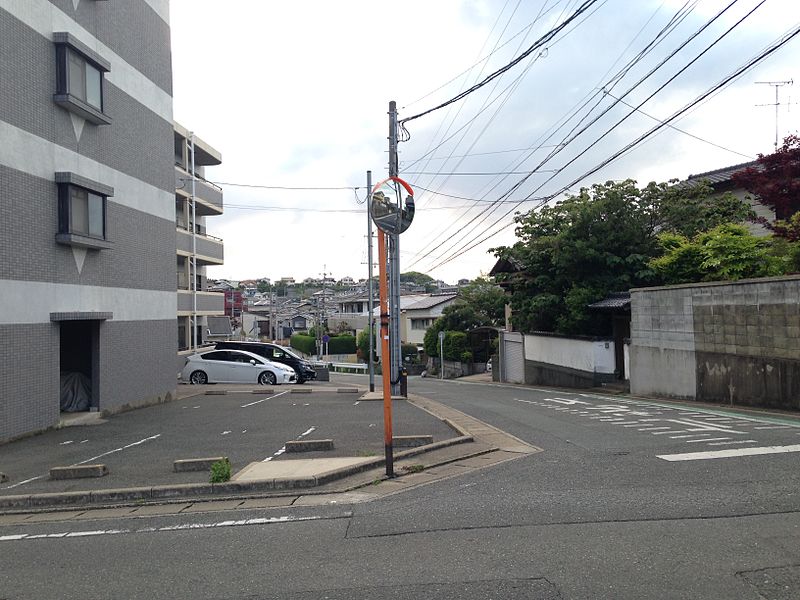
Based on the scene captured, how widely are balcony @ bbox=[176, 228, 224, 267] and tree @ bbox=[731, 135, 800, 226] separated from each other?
2670cm

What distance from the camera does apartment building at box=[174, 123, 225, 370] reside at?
35.0 metres

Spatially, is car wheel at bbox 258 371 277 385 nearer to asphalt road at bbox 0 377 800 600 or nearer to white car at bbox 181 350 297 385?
white car at bbox 181 350 297 385

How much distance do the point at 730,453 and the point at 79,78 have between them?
15726 millimetres

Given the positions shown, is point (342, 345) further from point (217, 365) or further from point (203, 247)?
point (217, 365)

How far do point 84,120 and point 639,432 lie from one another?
47.8ft

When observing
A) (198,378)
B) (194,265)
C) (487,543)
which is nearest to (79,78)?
(487,543)

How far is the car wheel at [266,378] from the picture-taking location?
28.2 m

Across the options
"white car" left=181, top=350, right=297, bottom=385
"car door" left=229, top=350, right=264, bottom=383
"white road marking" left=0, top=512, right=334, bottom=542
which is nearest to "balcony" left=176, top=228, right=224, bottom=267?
"white car" left=181, top=350, right=297, bottom=385

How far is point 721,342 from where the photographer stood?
16828 mm

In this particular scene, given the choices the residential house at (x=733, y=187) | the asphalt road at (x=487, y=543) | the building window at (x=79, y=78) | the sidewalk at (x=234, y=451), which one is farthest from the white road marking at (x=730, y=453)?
the residential house at (x=733, y=187)

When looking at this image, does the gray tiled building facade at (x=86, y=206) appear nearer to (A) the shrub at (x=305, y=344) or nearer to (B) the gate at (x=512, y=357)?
(B) the gate at (x=512, y=357)

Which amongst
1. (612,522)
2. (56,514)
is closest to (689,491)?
(612,522)

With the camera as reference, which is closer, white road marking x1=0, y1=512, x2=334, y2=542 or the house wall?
white road marking x1=0, y1=512, x2=334, y2=542

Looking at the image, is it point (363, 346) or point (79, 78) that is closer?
point (79, 78)
